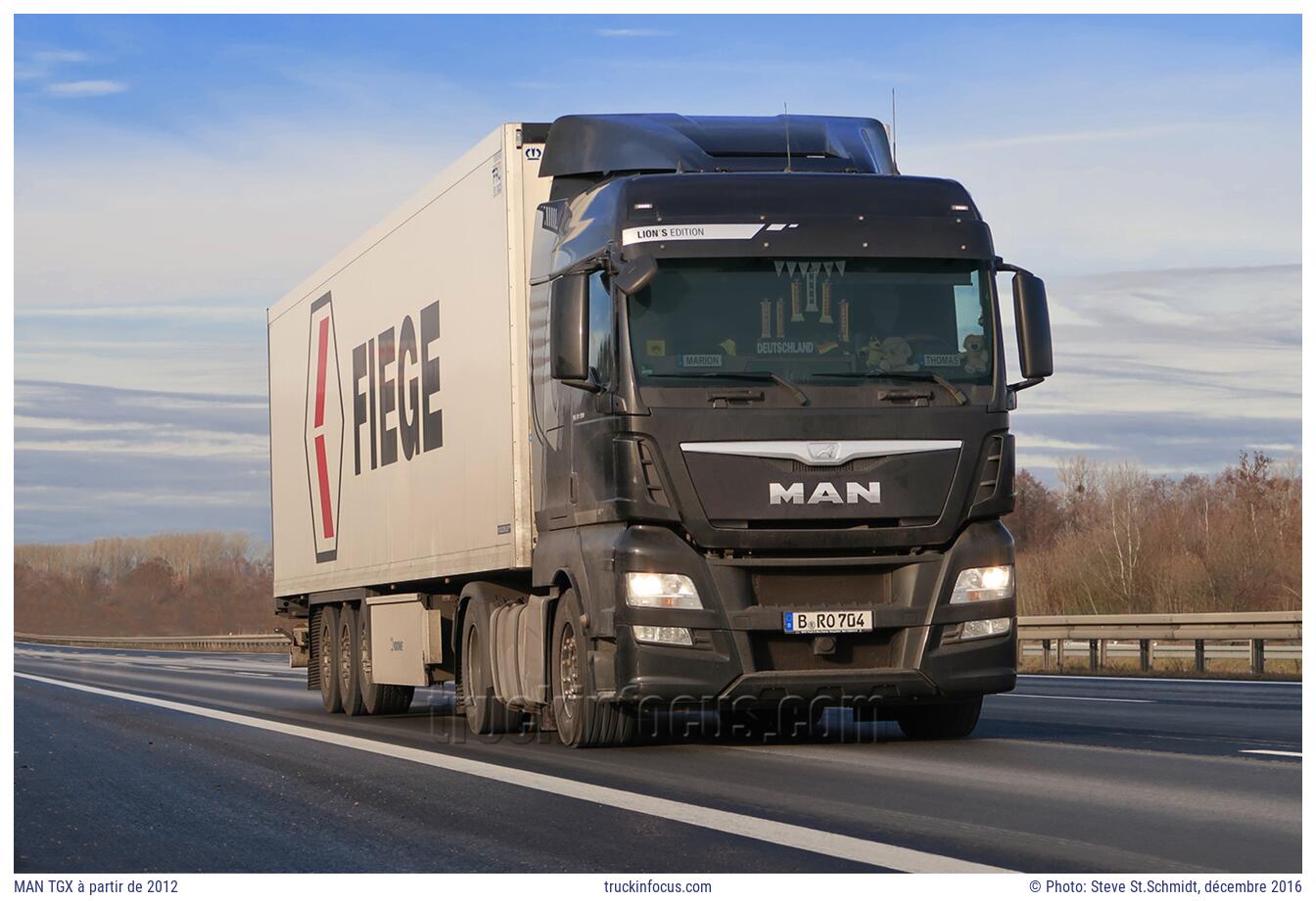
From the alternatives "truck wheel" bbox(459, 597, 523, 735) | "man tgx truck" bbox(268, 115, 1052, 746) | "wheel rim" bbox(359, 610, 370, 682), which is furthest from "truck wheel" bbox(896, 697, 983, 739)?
"wheel rim" bbox(359, 610, 370, 682)

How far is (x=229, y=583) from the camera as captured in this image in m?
140

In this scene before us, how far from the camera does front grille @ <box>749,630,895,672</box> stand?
11.8 meters

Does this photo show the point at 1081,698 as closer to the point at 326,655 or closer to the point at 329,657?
the point at 329,657

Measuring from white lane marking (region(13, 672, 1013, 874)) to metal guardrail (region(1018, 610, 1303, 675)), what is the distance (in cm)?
1350

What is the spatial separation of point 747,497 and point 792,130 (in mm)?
3232

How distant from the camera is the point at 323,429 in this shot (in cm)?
2014

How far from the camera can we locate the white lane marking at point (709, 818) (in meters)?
7.17

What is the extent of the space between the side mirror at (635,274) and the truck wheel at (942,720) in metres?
3.53

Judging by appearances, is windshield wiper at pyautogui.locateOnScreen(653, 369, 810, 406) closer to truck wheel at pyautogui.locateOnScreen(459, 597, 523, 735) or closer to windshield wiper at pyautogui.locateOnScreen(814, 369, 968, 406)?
windshield wiper at pyautogui.locateOnScreen(814, 369, 968, 406)

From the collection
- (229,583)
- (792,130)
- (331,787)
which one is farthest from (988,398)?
(229,583)

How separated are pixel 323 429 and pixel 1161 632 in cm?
1140

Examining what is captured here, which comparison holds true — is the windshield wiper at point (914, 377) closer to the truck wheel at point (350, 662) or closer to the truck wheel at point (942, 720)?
the truck wheel at point (942, 720)

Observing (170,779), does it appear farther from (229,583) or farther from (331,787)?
(229,583)
